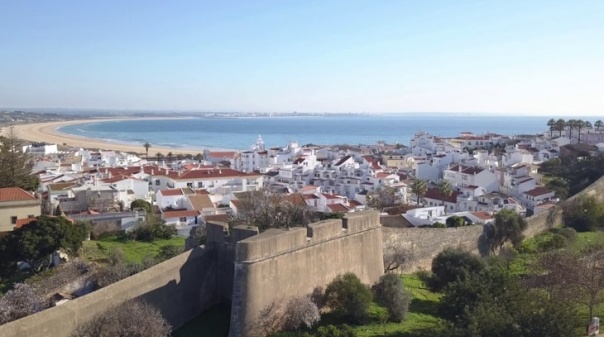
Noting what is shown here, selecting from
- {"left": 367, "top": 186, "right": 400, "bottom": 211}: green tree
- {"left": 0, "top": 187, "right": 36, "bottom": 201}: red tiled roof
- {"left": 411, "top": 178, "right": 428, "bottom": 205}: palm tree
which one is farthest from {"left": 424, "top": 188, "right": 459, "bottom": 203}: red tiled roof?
{"left": 0, "top": 187, "right": 36, "bottom": 201}: red tiled roof

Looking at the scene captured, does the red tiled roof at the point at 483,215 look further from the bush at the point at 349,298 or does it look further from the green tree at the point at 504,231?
the bush at the point at 349,298

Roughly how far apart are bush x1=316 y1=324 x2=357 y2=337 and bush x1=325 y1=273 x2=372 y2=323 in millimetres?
1375

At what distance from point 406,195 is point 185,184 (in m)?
18.0

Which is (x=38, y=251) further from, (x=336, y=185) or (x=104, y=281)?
(x=336, y=185)

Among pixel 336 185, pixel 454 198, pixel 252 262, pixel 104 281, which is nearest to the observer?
pixel 252 262

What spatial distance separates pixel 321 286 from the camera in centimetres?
1756

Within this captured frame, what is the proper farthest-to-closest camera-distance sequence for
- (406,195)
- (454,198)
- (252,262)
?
(406,195), (454,198), (252,262)

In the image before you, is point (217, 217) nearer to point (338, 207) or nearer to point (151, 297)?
point (338, 207)

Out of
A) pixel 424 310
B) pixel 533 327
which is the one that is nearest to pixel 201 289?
pixel 424 310

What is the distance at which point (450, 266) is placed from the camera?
20984 mm

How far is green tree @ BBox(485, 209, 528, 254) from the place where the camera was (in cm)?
3017

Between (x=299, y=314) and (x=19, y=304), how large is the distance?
8.11 metres

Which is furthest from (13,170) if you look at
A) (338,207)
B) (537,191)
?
(537,191)

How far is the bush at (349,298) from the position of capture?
16.9 meters
